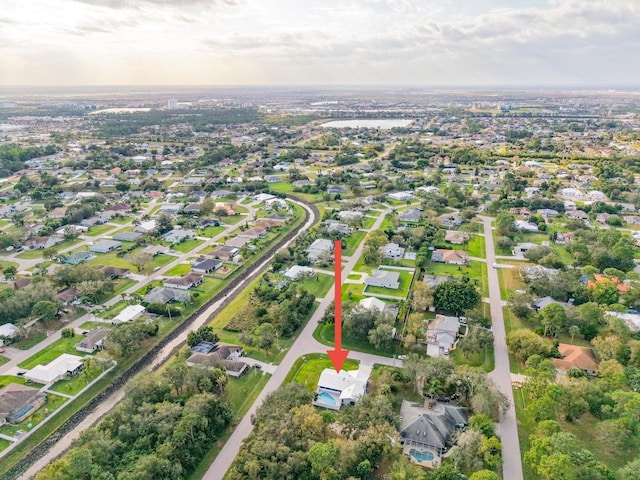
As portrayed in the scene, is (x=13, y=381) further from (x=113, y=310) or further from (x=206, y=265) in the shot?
(x=206, y=265)

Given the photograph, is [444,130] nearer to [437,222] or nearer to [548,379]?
[437,222]

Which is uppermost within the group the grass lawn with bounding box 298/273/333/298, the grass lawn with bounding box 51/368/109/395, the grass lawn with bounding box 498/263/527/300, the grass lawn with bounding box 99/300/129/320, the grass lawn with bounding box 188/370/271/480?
the grass lawn with bounding box 498/263/527/300

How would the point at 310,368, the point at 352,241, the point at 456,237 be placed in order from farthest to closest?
1. the point at 352,241
2. the point at 456,237
3. the point at 310,368

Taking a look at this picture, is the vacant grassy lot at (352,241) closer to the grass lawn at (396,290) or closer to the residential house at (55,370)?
the grass lawn at (396,290)

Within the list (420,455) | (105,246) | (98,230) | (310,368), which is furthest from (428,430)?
(98,230)

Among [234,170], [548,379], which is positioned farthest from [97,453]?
[234,170]

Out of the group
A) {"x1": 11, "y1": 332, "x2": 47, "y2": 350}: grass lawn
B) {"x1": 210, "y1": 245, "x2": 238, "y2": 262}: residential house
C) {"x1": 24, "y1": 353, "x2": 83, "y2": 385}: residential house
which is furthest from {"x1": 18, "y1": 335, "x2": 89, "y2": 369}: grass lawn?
{"x1": 210, "y1": 245, "x2": 238, "y2": 262}: residential house

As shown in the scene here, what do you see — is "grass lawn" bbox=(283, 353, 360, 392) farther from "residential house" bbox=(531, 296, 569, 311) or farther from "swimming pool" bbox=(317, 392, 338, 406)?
"residential house" bbox=(531, 296, 569, 311)

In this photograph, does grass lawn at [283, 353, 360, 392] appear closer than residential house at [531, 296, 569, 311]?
Yes
